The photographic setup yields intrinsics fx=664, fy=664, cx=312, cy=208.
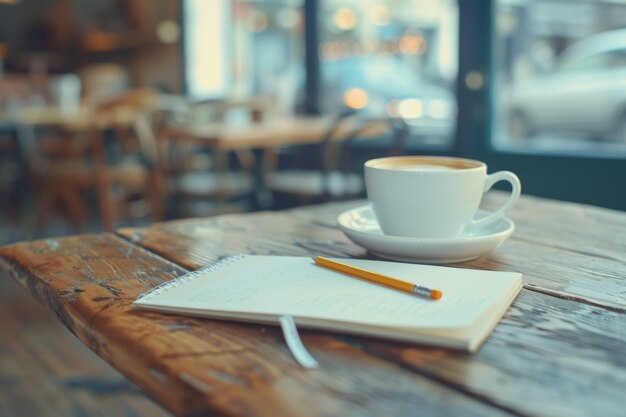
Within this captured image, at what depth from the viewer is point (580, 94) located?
9.62ft

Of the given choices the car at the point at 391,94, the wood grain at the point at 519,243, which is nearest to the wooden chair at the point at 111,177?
the car at the point at 391,94

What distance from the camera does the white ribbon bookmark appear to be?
0.47 metres

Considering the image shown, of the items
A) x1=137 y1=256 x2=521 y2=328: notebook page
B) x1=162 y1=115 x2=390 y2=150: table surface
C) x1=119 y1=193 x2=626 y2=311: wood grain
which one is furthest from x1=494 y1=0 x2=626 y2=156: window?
x1=137 y1=256 x2=521 y2=328: notebook page

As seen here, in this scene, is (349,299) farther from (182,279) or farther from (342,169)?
(342,169)

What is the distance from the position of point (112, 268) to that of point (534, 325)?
0.45 metres

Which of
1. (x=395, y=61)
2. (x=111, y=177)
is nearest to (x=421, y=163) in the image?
(x=111, y=177)

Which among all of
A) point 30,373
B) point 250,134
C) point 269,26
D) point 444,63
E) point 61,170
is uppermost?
point 269,26

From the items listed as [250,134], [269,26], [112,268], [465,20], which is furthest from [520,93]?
[112,268]

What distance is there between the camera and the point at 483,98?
3121 millimetres

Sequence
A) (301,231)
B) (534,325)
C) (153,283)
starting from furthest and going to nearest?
(301,231) < (153,283) < (534,325)

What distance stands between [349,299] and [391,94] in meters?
3.40

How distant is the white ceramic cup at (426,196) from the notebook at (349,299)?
2.9 inches

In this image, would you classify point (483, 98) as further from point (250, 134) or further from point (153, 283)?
point (153, 283)

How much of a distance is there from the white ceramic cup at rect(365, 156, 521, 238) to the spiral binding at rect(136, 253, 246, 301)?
0.58ft
